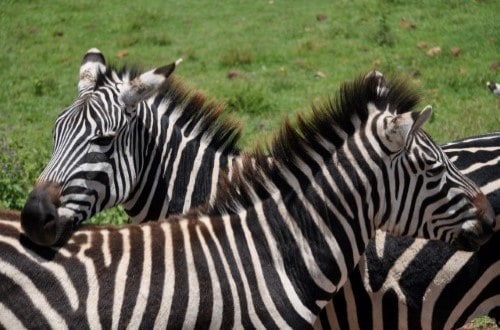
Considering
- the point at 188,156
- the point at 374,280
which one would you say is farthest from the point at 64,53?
the point at 374,280

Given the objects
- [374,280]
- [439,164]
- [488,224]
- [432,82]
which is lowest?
[432,82]

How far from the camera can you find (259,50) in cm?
1363

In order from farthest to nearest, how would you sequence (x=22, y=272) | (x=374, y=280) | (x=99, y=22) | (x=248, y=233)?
(x=99, y=22) → (x=374, y=280) → (x=248, y=233) → (x=22, y=272)

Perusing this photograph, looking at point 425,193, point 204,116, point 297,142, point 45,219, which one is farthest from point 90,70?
point 425,193

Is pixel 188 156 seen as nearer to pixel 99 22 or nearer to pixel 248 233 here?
pixel 248 233

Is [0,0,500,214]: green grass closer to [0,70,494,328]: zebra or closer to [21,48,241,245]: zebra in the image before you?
[21,48,241,245]: zebra

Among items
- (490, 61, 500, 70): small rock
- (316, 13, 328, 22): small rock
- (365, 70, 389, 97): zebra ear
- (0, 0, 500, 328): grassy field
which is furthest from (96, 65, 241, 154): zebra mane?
(316, 13, 328, 22): small rock

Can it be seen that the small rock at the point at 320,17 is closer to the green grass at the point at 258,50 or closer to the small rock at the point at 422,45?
the green grass at the point at 258,50

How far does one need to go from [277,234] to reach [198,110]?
166 centimetres

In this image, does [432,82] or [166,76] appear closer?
[166,76]

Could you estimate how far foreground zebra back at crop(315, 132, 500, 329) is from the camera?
16.0 feet

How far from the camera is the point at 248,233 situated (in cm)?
434

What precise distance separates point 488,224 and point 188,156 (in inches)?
81.9

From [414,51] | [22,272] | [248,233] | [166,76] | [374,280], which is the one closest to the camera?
[22,272]
